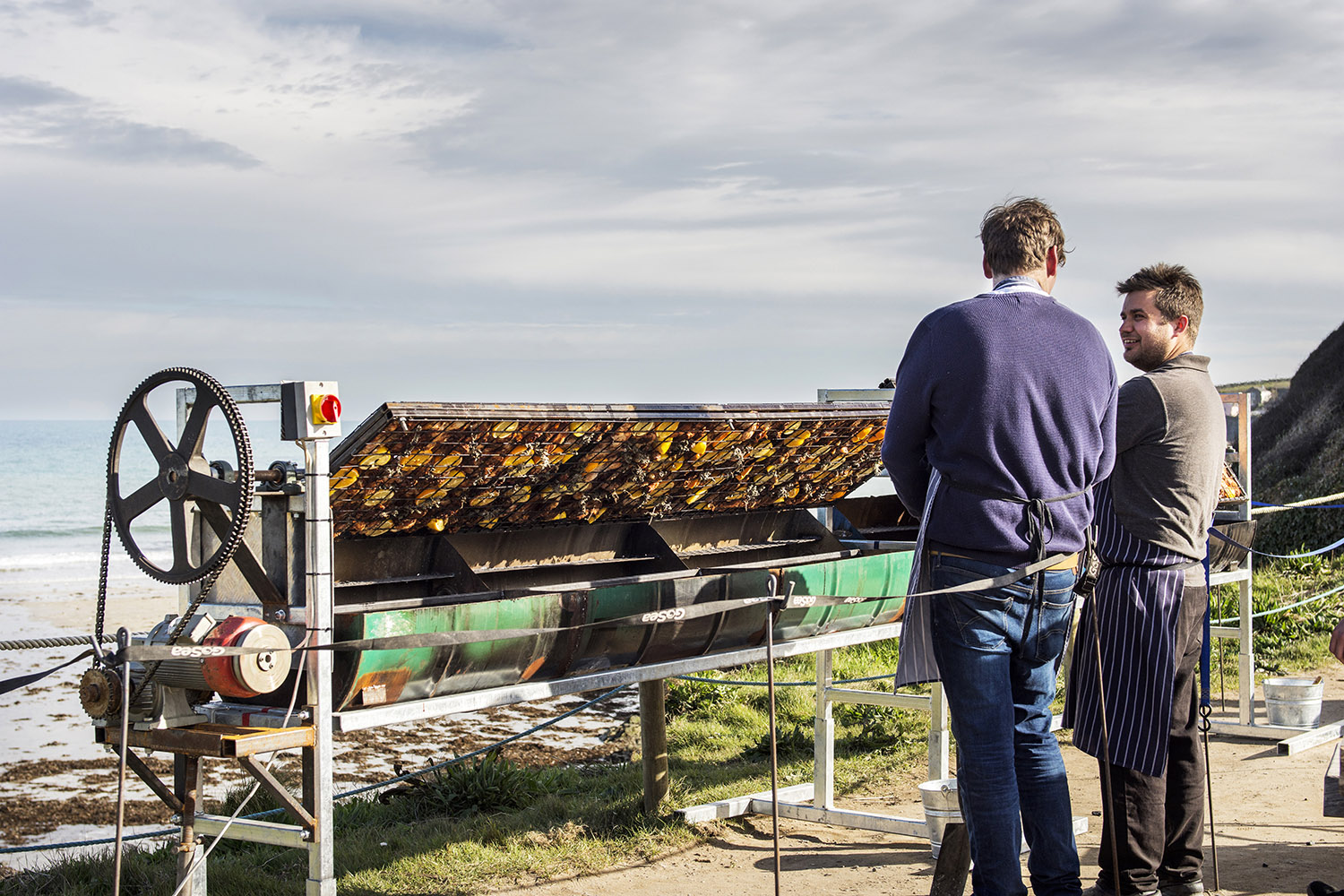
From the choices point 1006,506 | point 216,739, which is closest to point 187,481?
point 216,739

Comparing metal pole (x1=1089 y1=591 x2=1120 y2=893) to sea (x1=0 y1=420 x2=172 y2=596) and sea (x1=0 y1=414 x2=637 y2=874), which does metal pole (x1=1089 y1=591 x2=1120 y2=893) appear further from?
sea (x1=0 y1=420 x2=172 y2=596)

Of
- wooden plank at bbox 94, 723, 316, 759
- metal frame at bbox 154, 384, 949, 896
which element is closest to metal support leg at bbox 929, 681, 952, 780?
metal frame at bbox 154, 384, 949, 896

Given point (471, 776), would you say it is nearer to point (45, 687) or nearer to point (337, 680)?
point (337, 680)

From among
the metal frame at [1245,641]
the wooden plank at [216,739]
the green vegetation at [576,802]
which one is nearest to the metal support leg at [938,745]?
the green vegetation at [576,802]

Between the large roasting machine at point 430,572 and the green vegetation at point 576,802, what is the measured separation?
1342mm

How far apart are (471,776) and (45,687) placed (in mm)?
8562

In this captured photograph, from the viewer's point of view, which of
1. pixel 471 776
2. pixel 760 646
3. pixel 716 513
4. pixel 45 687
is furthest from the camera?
pixel 45 687

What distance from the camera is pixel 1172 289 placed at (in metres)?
4.48

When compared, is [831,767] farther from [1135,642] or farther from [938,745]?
[1135,642]

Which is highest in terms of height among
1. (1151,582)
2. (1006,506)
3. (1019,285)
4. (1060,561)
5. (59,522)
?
(1019,285)

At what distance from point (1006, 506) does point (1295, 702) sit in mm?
5534

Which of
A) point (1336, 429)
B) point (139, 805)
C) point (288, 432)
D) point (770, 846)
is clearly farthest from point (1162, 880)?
point (1336, 429)

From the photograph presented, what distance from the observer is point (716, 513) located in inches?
263

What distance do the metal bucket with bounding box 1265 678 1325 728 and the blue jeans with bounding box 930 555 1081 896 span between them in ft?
16.6
